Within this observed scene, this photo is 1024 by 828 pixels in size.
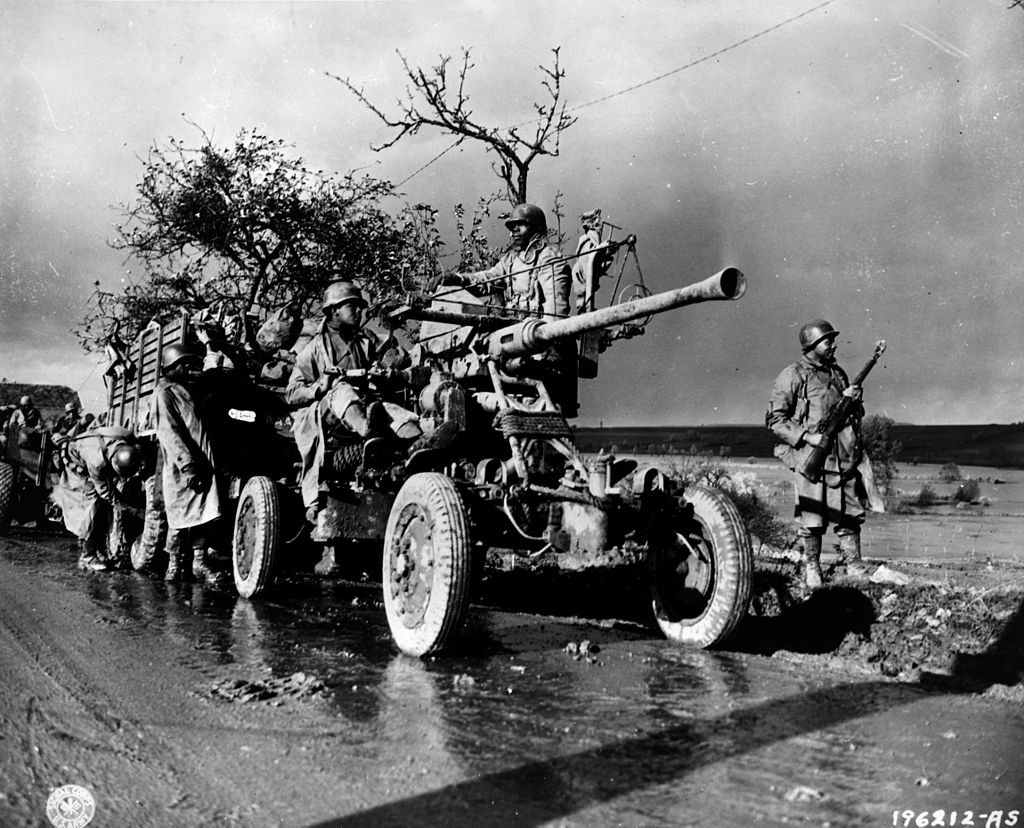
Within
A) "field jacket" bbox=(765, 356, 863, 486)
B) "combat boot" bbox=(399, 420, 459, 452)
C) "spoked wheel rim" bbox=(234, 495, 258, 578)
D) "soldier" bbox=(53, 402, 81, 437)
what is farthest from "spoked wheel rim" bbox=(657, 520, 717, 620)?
"soldier" bbox=(53, 402, 81, 437)

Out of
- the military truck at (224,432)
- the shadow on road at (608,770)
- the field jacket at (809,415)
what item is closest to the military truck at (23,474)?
the military truck at (224,432)

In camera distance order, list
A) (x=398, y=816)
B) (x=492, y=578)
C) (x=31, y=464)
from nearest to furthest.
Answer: (x=398, y=816) → (x=492, y=578) → (x=31, y=464)

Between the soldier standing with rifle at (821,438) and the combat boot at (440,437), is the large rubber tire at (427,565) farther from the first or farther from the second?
the soldier standing with rifle at (821,438)

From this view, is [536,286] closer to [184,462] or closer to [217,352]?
[184,462]

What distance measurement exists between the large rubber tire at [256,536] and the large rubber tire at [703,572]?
3139 mm

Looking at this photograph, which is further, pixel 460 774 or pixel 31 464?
pixel 31 464

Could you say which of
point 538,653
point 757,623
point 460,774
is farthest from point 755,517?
point 460,774

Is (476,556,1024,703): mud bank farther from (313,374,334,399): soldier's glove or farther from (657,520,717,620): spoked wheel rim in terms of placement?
(313,374,334,399): soldier's glove

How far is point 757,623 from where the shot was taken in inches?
301

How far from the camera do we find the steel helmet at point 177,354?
373 inches

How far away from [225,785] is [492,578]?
6.93m

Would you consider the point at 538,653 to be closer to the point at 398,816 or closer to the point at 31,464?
the point at 398,816

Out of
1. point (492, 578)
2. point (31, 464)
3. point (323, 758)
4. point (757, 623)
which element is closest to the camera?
point (323, 758)

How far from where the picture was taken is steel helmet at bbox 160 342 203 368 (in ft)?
31.1
